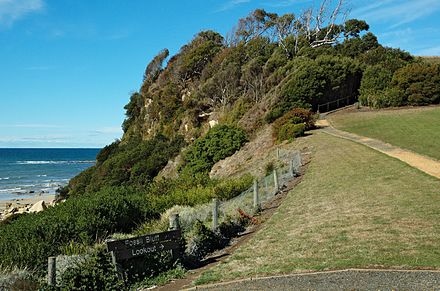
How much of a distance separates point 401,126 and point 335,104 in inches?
667

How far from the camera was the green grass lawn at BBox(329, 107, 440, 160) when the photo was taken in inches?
1006

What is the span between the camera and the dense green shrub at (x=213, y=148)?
38031 mm

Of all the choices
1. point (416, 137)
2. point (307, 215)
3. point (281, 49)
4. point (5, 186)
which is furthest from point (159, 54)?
point (307, 215)

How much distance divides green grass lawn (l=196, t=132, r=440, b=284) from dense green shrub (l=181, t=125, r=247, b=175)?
1920 cm

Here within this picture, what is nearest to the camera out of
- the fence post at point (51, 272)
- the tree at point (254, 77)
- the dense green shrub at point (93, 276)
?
the fence post at point (51, 272)

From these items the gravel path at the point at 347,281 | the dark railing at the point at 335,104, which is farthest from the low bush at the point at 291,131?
the gravel path at the point at 347,281

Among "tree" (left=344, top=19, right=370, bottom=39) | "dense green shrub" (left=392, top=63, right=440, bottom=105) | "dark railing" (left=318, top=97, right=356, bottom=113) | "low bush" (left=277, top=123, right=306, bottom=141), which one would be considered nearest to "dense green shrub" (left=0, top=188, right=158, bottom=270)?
"low bush" (left=277, top=123, right=306, bottom=141)

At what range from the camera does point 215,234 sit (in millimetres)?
12000

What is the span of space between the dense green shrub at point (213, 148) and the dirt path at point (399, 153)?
7731 mm

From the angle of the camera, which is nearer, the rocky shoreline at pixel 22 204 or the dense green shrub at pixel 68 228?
Answer: the dense green shrub at pixel 68 228

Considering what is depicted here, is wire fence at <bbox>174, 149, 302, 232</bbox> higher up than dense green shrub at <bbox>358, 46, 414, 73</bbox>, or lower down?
lower down

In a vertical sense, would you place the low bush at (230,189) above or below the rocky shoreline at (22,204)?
above

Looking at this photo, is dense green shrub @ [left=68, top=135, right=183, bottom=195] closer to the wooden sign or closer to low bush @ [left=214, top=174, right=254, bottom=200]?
low bush @ [left=214, top=174, right=254, bottom=200]

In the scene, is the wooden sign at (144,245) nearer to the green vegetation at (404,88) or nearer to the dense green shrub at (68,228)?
the dense green shrub at (68,228)
